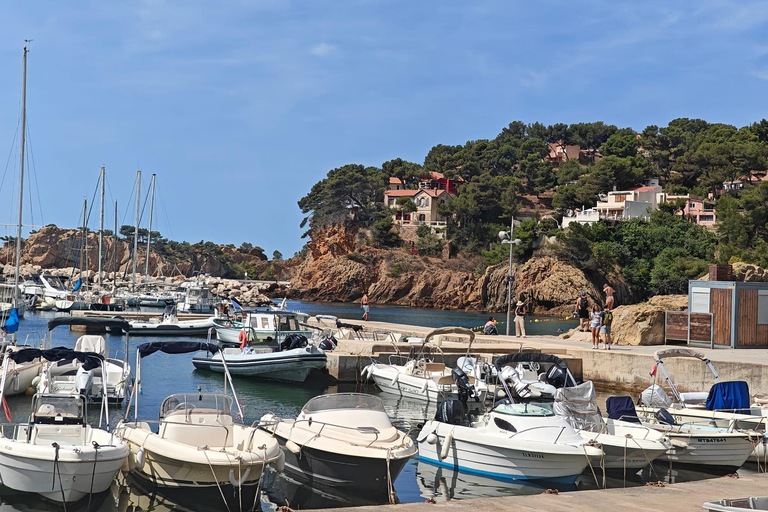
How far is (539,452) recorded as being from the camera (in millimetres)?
14367

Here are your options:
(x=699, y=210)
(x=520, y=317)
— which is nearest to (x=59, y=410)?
(x=520, y=317)

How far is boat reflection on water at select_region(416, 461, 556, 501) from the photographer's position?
14383 mm

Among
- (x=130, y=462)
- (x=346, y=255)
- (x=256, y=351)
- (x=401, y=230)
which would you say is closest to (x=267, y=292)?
(x=346, y=255)

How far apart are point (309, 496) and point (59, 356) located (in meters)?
8.91

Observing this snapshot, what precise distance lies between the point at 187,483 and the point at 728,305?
20763 mm

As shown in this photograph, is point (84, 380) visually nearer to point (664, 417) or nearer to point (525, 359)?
A: point (525, 359)

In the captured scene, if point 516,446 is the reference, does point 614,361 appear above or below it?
above

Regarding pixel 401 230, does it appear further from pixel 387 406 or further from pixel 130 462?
pixel 130 462

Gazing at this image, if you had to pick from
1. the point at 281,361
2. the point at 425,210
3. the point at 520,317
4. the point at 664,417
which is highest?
the point at 425,210

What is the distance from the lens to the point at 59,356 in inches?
763

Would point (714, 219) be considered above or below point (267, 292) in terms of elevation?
above

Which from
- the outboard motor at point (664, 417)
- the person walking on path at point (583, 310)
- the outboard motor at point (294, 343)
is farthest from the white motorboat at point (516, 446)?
the person walking on path at point (583, 310)

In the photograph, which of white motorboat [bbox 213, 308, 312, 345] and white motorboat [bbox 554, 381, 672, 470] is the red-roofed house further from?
white motorboat [bbox 554, 381, 672, 470]

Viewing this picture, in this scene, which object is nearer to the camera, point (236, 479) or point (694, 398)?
point (236, 479)
